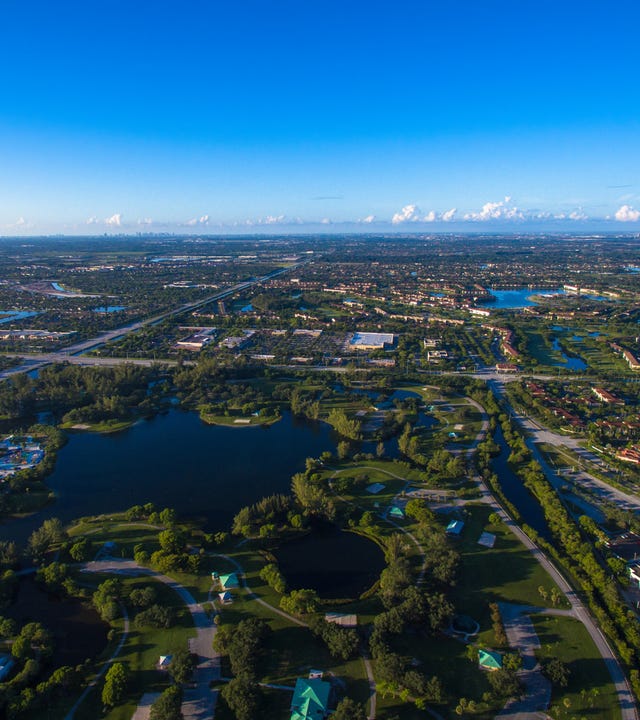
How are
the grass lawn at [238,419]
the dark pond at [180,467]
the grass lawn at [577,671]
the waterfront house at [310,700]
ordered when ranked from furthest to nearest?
the grass lawn at [238,419]
the dark pond at [180,467]
the grass lawn at [577,671]
the waterfront house at [310,700]

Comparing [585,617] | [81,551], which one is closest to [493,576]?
[585,617]

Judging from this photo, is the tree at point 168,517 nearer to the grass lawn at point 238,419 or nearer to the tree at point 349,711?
the tree at point 349,711

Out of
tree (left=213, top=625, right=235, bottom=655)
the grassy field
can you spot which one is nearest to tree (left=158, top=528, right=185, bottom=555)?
tree (left=213, top=625, right=235, bottom=655)

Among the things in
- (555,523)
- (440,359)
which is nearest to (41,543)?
(555,523)

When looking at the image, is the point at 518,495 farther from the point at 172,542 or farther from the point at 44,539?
the point at 44,539

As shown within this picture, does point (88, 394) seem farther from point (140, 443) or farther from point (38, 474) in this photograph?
point (38, 474)

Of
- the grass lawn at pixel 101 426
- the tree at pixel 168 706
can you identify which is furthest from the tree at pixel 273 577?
the grass lawn at pixel 101 426
